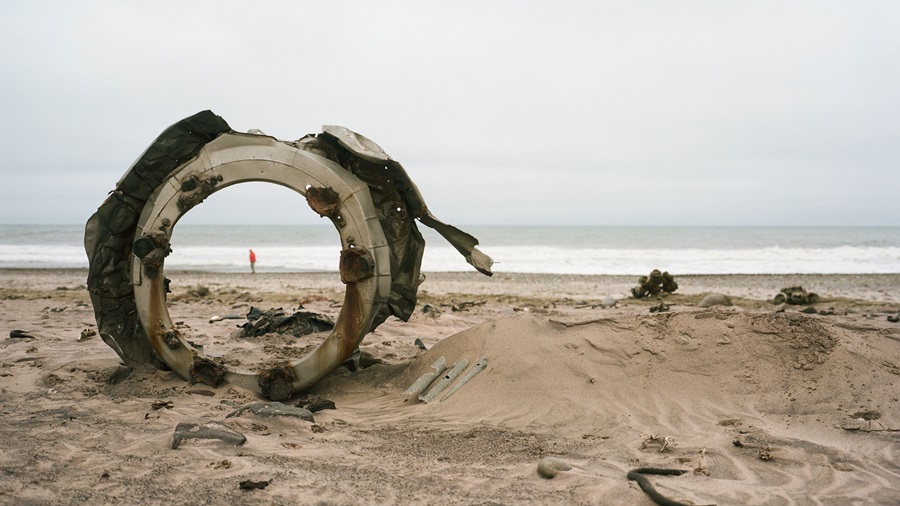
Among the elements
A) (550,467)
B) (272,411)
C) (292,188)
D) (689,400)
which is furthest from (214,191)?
(689,400)

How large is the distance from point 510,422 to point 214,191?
3.00m

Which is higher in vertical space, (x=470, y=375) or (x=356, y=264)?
(x=356, y=264)

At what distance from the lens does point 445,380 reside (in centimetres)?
508

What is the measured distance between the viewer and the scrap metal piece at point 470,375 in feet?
16.2

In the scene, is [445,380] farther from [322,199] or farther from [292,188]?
[292,188]

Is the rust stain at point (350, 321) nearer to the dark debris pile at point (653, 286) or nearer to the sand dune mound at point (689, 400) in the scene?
the sand dune mound at point (689, 400)

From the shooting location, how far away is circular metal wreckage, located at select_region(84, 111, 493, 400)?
5.04 metres

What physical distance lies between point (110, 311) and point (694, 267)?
21.8m

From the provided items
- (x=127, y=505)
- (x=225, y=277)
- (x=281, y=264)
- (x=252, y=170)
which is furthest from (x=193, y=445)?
(x=281, y=264)

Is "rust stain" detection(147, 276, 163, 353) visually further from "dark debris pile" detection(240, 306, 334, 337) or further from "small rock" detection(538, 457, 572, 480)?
"small rock" detection(538, 457, 572, 480)

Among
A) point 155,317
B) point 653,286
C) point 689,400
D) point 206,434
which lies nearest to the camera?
point 206,434

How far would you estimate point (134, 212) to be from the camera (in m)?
5.29

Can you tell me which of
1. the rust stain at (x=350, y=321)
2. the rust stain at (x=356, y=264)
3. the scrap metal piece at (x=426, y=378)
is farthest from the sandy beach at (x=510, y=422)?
the rust stain at (x=356, y=264)

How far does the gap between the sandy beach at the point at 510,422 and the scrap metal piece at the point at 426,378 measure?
124mm
